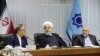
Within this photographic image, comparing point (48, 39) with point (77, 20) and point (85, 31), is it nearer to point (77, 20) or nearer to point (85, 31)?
point (85, 31)

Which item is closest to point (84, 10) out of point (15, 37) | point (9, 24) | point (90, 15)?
point (90, 15)

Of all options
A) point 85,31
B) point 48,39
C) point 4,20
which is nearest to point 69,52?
point 48,39

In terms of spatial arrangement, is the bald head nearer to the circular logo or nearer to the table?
the circular logo

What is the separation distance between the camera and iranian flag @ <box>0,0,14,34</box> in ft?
18.1

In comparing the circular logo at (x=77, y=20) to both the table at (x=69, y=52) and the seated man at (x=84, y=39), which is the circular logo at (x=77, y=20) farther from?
the table at (x=69, y=52)

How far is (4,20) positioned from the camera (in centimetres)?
552

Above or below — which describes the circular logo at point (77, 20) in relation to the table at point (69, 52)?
above

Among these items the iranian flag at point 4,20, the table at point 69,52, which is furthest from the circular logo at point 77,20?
the table at point 69,52

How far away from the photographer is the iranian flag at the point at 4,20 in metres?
5.52

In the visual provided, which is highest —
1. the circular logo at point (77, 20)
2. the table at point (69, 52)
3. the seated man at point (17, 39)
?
the circular logo at point (77, 20)

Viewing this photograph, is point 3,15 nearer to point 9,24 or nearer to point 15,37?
point 9,24

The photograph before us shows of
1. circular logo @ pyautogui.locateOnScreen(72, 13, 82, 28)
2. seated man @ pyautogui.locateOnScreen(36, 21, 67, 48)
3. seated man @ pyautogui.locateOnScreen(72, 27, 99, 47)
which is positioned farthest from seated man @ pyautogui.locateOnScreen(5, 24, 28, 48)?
circular logo @ pyautogui.locateOnScreen(72, 13, 82, 28)

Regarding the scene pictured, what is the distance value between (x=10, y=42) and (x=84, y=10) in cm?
259

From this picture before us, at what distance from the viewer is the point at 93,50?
3600 mm
